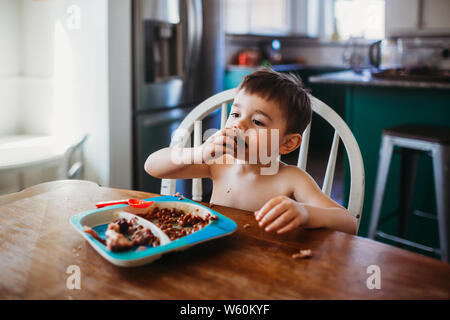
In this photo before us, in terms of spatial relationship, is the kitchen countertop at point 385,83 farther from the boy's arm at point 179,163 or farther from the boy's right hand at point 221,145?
the boy's right hand at point 221,145

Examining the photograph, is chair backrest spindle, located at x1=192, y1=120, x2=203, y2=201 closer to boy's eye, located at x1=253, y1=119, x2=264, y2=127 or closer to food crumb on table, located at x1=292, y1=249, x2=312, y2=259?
boy's eye, located at x1=253, y1=119, x2=264, y2=127

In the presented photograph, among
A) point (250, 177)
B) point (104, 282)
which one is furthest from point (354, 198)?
point (104, 282)

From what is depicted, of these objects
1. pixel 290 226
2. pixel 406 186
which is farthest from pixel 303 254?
pixel 406 186

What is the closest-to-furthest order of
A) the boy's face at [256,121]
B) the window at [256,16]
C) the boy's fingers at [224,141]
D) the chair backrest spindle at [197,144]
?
1. the boy's fingers at [224,141]
2. the boy's face at [256,121]
3. the chair backrest spindle at [197,144]
4. the window at [256,16]

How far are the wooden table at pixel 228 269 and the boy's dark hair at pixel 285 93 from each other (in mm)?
332

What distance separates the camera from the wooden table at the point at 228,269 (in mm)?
608

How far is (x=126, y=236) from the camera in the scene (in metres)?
0.77

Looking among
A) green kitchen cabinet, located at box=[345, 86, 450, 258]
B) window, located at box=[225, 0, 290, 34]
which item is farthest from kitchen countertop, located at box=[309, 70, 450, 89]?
window, located at box=[225, 0, 290, 34]

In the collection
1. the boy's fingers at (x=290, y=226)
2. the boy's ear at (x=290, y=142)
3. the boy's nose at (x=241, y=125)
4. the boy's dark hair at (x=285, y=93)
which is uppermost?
the boy's dark hair at (x=285, y=93)

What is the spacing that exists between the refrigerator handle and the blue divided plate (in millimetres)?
1945

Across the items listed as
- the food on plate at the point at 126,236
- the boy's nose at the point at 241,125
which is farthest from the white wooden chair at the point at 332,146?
the food on plate at the point at 126,236

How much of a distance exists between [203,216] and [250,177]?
0.32 meters

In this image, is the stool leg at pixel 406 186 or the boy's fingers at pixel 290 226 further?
the stool leg at pixel 406 186

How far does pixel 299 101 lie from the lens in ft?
3.56
